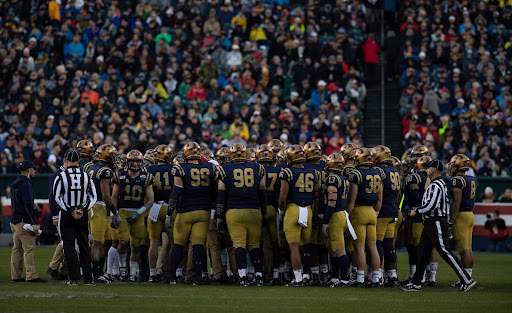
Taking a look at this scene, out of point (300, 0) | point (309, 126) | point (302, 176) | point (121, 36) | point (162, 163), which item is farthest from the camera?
point (300, 0)

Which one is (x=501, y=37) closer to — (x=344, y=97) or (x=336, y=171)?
(x=344, y=97)

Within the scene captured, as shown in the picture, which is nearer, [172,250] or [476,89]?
[172,250]

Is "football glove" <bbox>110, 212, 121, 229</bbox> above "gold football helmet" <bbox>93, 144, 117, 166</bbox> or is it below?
below

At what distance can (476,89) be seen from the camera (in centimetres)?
2620

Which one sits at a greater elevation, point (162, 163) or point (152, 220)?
point (162, 163)

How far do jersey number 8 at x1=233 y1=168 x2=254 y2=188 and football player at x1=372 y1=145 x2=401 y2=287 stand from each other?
2.13 metres

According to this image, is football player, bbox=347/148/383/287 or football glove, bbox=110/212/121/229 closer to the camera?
football player, bbox=347/148/383/287

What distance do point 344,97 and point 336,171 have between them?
12.2 m

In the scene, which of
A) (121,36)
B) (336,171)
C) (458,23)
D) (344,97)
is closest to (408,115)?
(344,97)

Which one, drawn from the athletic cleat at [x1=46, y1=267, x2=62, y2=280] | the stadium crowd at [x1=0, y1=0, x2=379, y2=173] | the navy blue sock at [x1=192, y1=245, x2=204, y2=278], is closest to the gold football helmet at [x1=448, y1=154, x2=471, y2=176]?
the navy blue sock at [x1=192, y1=245, x2=204, y2=278]

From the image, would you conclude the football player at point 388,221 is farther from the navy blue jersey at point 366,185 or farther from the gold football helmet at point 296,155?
the gold football helmet at point 296,155

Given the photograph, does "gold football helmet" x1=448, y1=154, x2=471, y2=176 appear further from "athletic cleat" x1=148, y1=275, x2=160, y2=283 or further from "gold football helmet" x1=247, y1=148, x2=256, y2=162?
"athletic cleat" x1=148, y1=275, x2=160, y2=283

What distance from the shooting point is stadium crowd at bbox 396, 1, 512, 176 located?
2466 centimetres

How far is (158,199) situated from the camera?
14914 millimetres
